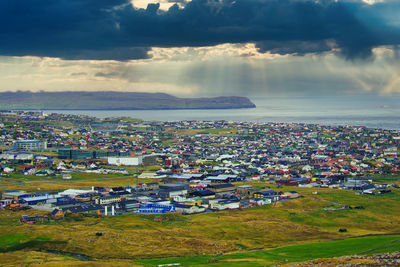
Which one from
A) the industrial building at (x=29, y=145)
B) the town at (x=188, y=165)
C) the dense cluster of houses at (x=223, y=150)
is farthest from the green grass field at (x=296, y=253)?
the industrial building at (x=29, y=145)

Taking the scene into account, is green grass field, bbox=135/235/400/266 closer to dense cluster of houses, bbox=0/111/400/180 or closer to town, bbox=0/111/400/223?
town, bbox=0/111/400/223

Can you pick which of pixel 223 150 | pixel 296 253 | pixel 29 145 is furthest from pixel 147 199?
pixel 29 145

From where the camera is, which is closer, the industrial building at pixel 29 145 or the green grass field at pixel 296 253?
the green grass field at pixel 296 253

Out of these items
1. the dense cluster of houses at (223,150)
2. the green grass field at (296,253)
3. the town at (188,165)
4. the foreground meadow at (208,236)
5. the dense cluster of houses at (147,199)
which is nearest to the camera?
the green grass field at (296,253)


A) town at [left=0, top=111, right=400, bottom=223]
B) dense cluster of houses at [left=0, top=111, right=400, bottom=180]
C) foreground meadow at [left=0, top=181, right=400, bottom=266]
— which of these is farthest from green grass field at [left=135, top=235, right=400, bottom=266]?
dense cluster of houses at [left=0, top=111, right=400, bottom=180]

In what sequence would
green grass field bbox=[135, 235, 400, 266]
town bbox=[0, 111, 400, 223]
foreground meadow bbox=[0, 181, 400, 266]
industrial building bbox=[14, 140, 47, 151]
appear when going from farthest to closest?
industrial building bbox=[14, 140, 47, 151] → town bbox=[0, 111, 400, 223] → foreground meadow bbox=[0, 181, 400, 266] → green grass field bbox=[135, 235, 400, 266]

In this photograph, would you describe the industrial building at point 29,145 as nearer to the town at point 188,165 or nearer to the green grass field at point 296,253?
the town at point 188,165

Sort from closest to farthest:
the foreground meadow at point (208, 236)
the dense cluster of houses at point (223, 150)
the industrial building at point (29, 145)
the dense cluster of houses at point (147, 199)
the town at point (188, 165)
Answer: the foreground meadow at point (208, 236)
the dense cluster of houses at point (147, 199)
the town at point (188, 165)
the dense cluster of houses at point (223, 150)
the industrial building at point (29, 145)

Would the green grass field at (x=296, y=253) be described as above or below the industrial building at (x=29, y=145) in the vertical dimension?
below
